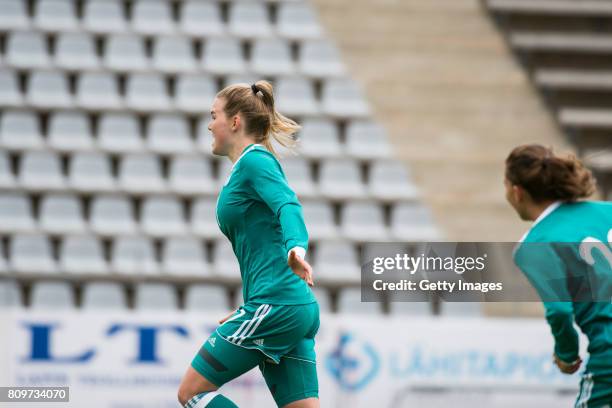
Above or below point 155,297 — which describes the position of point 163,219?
above

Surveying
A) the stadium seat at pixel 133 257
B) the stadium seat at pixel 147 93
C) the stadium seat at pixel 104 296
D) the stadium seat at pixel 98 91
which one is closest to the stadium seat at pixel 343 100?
the stadium seat at pixel 147 93

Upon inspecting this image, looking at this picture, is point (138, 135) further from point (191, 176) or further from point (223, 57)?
point (223, 57)

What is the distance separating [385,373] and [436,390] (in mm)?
676

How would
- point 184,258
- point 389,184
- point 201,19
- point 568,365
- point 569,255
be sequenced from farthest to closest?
point 201,19, point 389,184, point 184,258, point 568,365, point 569,255

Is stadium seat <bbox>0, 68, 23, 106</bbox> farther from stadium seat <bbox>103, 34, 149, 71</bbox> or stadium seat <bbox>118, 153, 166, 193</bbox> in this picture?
stadium seat <bbox>118, 153, 166, 193</bbox>

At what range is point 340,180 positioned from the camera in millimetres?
11812

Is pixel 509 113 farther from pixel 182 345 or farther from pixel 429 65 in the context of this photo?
pixel 182 345

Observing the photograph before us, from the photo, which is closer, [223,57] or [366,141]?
[366,141]

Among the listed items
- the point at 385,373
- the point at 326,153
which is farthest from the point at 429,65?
the point at 385,373

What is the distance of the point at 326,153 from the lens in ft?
39.5

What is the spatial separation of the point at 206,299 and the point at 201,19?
462 cm

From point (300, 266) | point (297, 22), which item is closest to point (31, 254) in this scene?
point (297, 22)

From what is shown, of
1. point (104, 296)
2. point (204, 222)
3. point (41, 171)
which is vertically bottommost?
point (104, 296)

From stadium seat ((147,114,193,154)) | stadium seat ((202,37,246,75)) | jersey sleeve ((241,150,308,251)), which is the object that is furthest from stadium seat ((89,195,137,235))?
jersey sleeve ((241,150,308,251))
